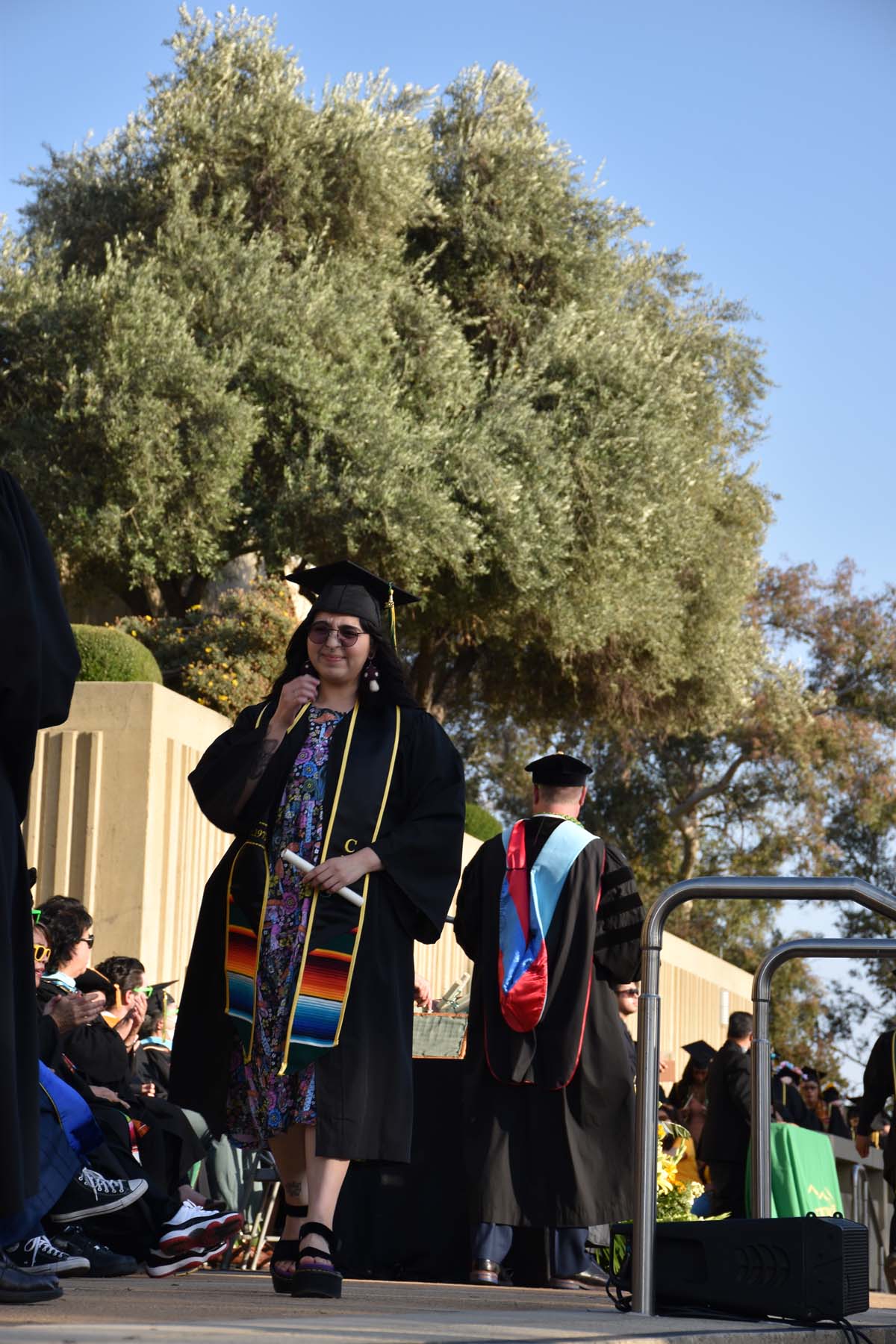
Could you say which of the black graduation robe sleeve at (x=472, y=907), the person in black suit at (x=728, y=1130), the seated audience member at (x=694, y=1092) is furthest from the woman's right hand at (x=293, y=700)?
the seated audience member at (x=694, y=1092)

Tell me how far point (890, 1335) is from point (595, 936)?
212 centimetres

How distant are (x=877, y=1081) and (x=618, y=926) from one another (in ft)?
13.5

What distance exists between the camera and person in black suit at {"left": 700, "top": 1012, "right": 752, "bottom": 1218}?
30.4 ft

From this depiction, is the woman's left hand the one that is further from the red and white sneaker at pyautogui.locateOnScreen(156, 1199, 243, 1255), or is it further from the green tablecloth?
the green tablecloth

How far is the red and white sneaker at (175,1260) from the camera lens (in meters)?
4.97

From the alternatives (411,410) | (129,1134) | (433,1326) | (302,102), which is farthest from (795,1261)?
(302,102)

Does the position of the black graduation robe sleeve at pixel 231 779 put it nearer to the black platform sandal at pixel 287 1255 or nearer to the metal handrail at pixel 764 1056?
the black platform sandal at pixel 287 1255

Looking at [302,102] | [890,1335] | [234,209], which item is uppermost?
[302,102]

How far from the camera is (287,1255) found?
4.41 m

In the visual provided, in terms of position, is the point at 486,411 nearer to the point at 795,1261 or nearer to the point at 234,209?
the point at 234,209

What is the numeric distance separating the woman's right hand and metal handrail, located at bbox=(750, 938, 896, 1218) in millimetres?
1631

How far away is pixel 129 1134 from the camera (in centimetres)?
557

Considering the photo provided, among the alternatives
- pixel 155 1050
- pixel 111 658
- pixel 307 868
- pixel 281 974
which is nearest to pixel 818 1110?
pixel 111 658

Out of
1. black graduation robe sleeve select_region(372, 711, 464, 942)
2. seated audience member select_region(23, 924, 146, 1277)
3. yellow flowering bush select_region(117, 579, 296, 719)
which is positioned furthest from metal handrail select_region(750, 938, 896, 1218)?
yellow flowering bush select_region(117, 579, 296, 719)
